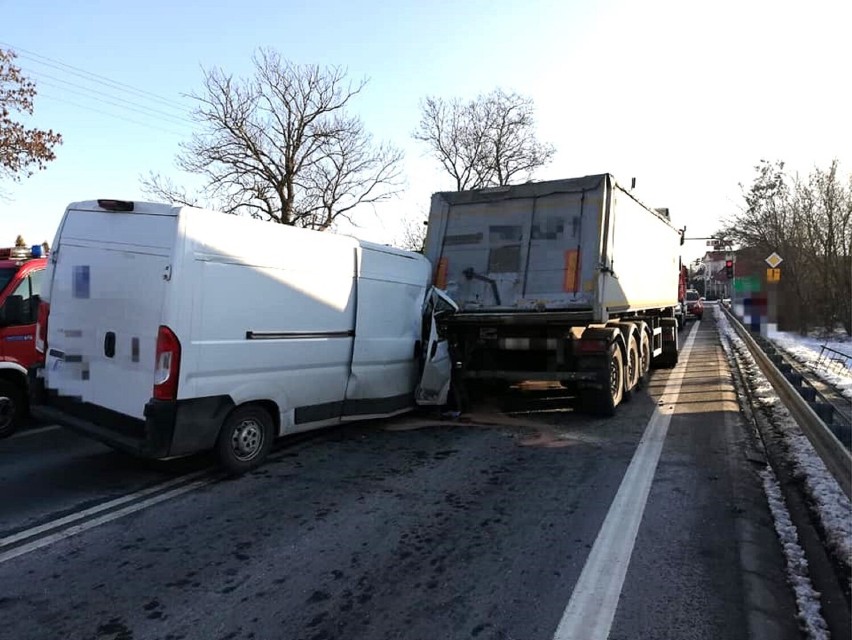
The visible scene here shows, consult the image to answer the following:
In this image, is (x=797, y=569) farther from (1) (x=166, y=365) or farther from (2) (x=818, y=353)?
(2) (x=818, y=353)

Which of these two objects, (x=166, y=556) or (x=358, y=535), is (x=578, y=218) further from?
(x=166, y=556)

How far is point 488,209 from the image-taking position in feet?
29.2

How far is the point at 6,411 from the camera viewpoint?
7.09m

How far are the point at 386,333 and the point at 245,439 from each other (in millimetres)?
2160

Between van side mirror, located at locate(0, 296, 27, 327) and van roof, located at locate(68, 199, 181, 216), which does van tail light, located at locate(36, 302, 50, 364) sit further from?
van side mirror, located at locate(0, 296, 27, 327)

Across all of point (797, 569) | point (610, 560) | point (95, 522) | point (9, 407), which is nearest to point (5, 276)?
point (9, 407)

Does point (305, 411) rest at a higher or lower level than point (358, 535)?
higher

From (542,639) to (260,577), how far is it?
170 cm

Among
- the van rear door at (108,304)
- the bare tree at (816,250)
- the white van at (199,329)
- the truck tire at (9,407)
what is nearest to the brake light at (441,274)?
the white van at (199,329)

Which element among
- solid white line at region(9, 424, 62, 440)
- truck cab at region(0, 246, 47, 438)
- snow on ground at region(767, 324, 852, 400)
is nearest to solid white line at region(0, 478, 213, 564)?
solid white line at region(9, 424, 62, 440)

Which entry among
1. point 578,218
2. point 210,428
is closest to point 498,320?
point 578,218

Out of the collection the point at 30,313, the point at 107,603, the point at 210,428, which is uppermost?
the point at 30,313

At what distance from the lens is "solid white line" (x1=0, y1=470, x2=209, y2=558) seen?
418 centimetres

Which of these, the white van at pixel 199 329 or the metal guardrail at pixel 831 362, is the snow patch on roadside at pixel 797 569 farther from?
the metal guardrail at pixel 831 362
